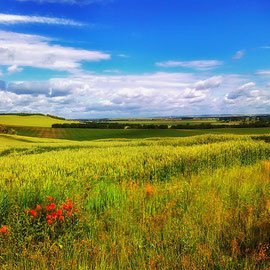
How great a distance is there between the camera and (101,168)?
312 inches

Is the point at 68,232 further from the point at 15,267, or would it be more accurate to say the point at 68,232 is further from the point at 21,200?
the point at 21,200

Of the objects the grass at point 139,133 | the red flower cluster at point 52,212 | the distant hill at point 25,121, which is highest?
the distant hill at point 25,121

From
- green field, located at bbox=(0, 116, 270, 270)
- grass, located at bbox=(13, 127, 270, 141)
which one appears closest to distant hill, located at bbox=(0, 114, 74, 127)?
grass, located at bbox=(13, 127, 270, 141)

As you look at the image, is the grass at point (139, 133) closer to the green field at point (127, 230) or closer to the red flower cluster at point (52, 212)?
the green field at point (127, 230)

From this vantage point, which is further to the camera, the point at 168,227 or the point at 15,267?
the point at 168,227

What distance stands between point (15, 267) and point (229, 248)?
3.30 m

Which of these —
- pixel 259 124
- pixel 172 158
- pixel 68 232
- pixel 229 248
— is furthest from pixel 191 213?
pixel 259 124

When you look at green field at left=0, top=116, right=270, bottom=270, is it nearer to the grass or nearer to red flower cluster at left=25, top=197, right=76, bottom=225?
red flower cluster at left=25, top=197, right=76, bottom=225

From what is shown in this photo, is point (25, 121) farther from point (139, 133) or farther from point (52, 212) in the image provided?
point (52, 212)

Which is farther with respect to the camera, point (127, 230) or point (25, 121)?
point (25, 121)

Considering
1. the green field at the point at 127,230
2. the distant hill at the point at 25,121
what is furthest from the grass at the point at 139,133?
the green field at the point at 127,230

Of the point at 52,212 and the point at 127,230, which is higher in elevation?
the point at 52,212

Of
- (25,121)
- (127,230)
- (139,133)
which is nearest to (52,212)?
(127,230)

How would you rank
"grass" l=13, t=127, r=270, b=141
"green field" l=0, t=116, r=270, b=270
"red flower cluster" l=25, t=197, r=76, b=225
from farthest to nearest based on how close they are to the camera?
"grass" l=13, t=127, r=270, b=141
"red flower cluster" l=25, t=197, r=76, b=225
"green field" l=0, t=116, r=270, b=270
